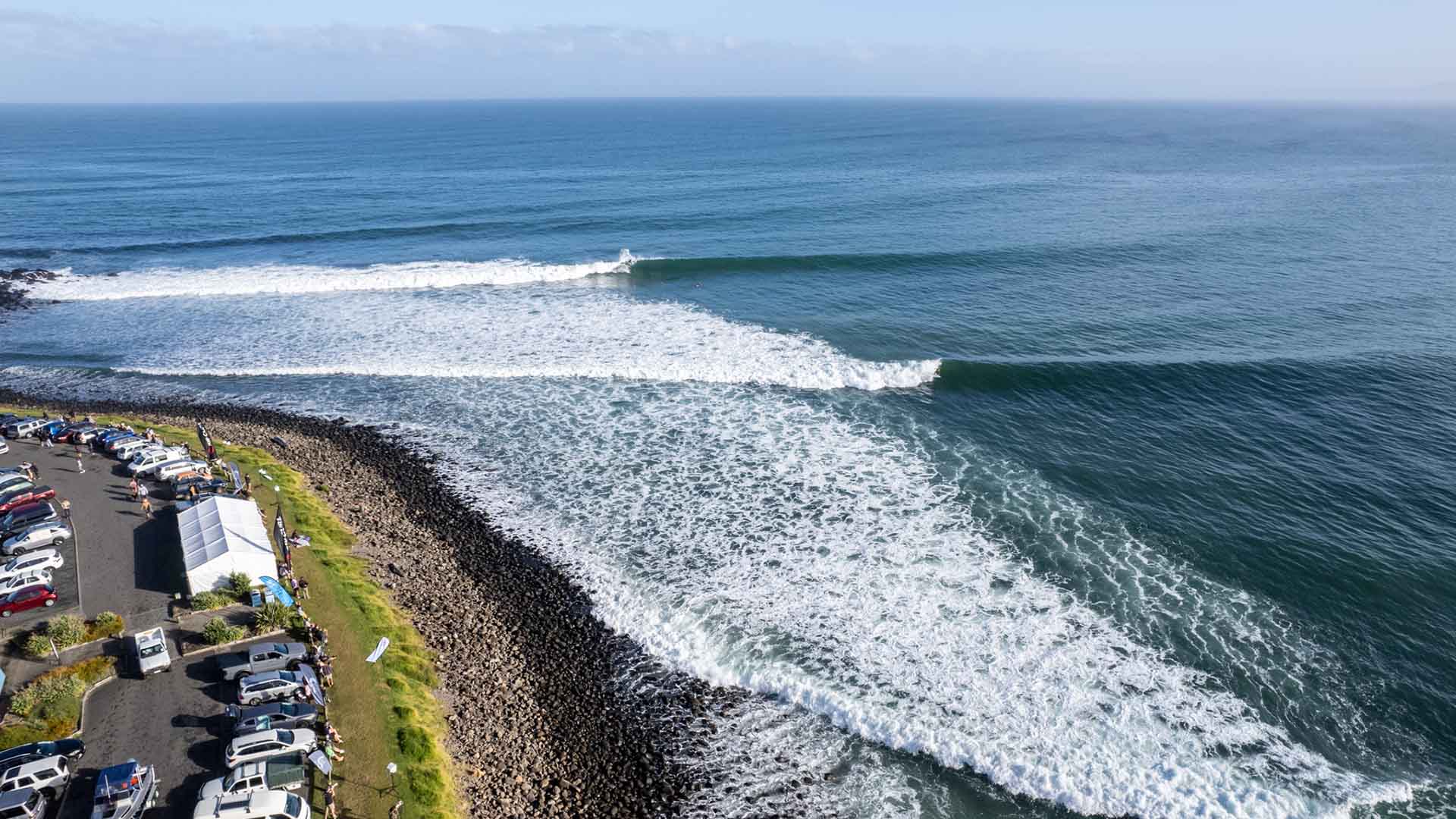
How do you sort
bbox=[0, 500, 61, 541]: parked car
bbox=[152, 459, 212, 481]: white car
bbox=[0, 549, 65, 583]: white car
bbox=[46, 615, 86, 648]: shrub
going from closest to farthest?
bbox=[46, 615, 86, 648]: shrub, bbox=[0, 549, 65, 583]: white car, bbox=[0, 500, 61, 541]: parked car, bbox=[152, 459, 212, 481]: white car

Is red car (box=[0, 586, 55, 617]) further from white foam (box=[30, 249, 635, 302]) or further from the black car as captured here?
white foam (box=[30, 249, 635, 302])

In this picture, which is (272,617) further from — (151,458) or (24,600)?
(151,458)

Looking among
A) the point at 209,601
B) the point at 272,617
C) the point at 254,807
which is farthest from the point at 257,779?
the point at 209,601

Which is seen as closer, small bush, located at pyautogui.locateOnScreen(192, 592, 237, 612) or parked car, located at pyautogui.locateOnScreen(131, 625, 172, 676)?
parked car, located at pyautogui.locateOnScreen(131, 625, 172, 676)

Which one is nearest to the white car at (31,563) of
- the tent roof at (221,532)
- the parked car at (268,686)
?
the tent roof at (221,532)

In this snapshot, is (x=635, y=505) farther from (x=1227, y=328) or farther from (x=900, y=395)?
(x=1227, y=328)

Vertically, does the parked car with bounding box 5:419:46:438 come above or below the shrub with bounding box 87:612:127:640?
above

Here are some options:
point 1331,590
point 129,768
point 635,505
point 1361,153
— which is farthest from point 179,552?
point 1361,153

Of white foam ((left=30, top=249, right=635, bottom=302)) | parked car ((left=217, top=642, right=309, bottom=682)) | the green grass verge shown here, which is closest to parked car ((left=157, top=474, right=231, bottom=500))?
the green grass verge
